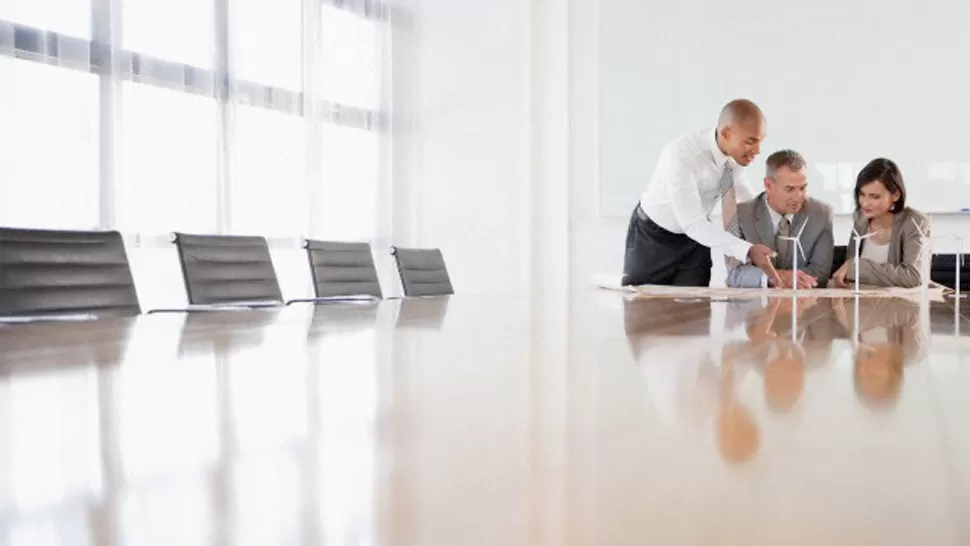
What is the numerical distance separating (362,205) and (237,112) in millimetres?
1420

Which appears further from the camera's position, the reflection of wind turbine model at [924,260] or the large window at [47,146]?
the large window at [47,146]

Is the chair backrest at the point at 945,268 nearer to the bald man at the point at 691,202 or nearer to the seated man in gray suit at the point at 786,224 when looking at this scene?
the seated man in gray suit at the point at 786,224

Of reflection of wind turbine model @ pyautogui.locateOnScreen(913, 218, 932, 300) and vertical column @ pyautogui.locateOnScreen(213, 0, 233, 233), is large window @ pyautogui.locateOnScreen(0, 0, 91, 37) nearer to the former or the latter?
vertical column @ pyautogui.locateOnScreen(213, 0, 233, 233)

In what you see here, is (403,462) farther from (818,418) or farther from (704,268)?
(704,268)

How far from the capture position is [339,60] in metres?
6.12

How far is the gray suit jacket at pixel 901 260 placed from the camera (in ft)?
11.0

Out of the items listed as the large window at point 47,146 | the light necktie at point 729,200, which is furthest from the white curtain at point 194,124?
the light necktie at point 729,200

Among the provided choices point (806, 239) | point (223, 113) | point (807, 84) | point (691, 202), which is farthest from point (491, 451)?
point (807, 84)

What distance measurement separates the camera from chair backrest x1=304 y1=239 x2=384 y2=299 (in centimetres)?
304

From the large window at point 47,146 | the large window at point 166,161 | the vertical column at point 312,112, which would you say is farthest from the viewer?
the vertical column at point 312,112

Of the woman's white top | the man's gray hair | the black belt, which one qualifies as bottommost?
the woman's white top

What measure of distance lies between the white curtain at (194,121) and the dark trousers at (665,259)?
2.28m

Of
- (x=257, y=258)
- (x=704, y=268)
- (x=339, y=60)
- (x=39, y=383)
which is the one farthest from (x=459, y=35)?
(x=39, y=383)

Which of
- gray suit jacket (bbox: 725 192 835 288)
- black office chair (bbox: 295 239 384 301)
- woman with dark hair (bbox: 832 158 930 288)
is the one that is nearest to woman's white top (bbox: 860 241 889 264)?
woman with dark hair (bbox: 832 158 930 288)
